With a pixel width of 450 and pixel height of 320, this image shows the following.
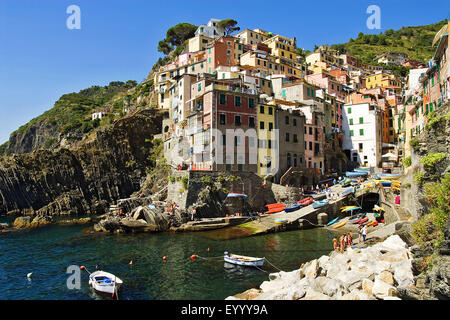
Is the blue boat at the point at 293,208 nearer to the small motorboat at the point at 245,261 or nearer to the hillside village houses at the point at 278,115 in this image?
the hillside village houses at the point at 278,115

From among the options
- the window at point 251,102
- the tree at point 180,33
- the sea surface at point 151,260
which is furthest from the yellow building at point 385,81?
the sea surface at point 151,260

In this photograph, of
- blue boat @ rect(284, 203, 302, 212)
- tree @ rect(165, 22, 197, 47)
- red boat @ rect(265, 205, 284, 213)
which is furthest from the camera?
tree @ rect(165, 22, 197, 47)

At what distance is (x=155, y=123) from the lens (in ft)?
243

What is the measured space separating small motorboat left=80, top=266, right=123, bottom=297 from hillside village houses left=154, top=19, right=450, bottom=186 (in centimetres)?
2582

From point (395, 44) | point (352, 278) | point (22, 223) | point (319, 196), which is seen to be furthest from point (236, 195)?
point (395, 44)

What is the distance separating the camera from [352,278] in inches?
662

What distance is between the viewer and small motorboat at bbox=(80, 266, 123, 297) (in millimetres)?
20656

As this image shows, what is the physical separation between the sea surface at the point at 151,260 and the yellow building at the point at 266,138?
13.9 meters

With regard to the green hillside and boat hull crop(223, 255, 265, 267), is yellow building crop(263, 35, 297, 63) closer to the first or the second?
the green hillside

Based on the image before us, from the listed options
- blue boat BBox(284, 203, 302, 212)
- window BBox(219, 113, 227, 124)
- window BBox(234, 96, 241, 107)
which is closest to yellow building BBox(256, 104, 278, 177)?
window BBox(234, 96, 241, 107)

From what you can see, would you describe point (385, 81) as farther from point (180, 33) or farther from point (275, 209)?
point (275, 209)

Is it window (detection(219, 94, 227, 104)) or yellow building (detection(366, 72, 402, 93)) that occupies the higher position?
yellow building (detection(366, 72, 402, 93))
